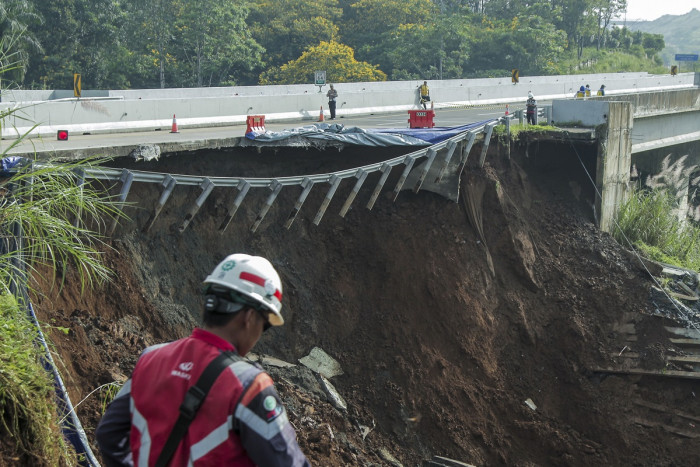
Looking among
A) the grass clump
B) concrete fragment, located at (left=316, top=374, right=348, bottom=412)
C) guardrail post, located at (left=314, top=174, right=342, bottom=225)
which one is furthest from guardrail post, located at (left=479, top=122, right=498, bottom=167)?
the grass clump

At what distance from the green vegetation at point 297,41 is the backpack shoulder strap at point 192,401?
102 ft

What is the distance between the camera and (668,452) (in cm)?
1434

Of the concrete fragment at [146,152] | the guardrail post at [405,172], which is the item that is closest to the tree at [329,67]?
the guardrail post at [405,172]

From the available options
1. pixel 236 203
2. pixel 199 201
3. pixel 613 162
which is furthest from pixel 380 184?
pixel 613 162

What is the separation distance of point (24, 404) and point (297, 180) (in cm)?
825

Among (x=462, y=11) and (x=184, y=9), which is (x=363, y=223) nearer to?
(x=184, y=9)

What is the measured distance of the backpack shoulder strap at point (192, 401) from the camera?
2.70m

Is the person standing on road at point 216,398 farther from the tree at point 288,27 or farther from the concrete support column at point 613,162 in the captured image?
the tree at point 288,27

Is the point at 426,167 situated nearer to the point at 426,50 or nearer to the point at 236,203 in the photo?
the point at 236,203

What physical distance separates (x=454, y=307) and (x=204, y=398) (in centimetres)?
1231

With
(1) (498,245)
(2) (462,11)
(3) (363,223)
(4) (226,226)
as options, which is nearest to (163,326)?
(4) (226,226)

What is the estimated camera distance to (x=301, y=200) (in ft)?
42.8

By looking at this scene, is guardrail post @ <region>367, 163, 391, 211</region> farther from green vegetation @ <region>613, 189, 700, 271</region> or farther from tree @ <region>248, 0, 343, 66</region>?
tree @ <region>248, 0, 343, 66</region>

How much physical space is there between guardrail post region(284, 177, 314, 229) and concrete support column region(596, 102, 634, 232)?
929 centimetres
